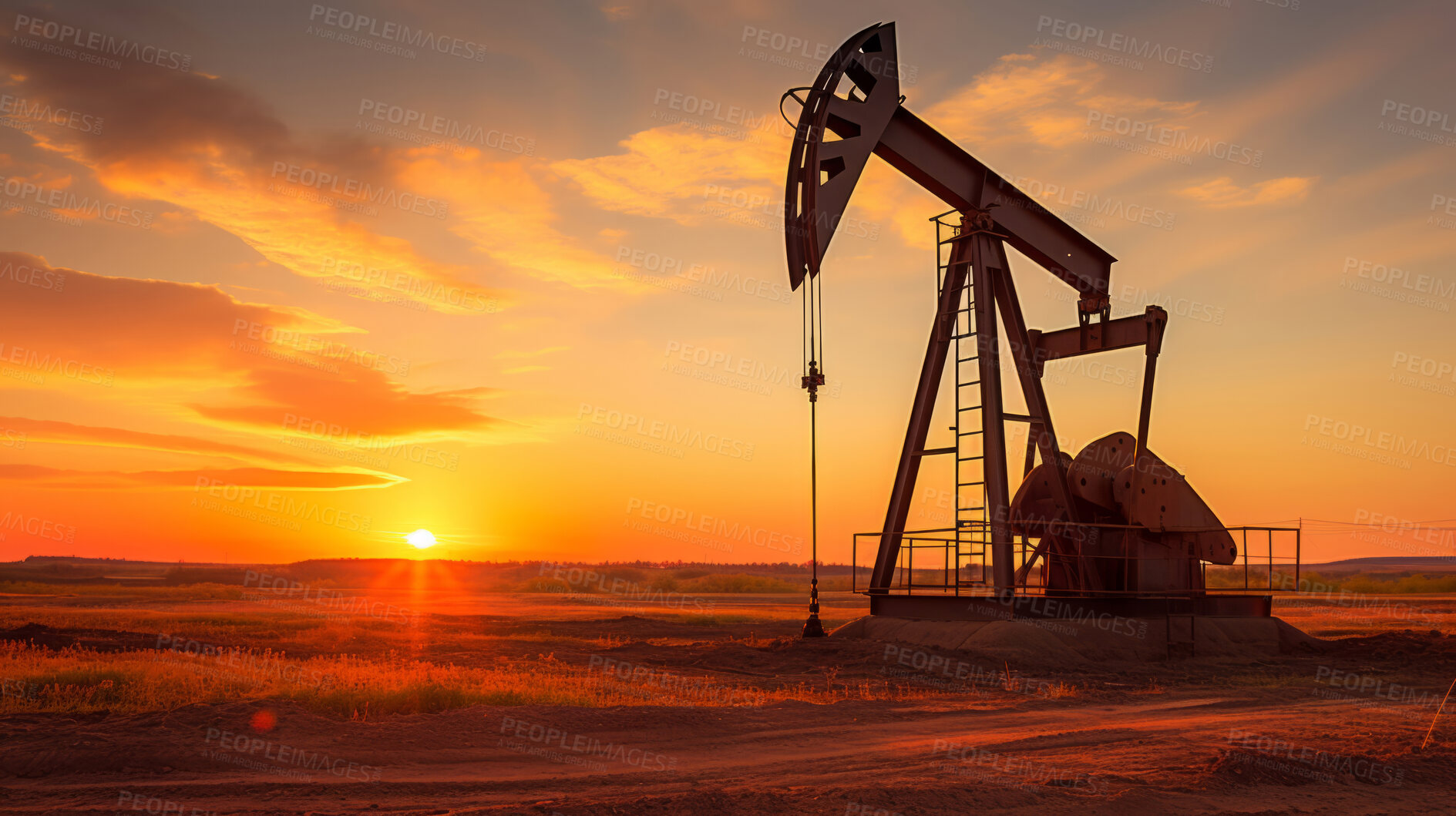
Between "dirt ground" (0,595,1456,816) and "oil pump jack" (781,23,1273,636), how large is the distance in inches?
91.7

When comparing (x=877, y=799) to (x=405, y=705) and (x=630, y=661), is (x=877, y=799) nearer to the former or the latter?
(x=405, y=705)

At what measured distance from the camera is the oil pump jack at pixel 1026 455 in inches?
597

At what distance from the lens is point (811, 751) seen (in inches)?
319

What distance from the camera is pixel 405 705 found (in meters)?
9.69

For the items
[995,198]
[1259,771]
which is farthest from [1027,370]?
[1259,771]

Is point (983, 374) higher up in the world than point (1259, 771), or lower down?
higher up

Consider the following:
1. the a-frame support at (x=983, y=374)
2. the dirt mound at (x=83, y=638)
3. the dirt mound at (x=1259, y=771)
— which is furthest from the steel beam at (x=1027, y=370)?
the dirt mound at (x=83, y=638)

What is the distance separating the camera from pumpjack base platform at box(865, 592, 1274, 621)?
14969mm

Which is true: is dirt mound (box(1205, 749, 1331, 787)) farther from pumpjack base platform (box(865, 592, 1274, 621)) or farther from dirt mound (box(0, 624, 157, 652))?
dirt mound (box(0, 624, 157, 652))

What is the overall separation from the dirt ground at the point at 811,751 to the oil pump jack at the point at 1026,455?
2329 mm

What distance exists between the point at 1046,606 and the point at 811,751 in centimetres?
827

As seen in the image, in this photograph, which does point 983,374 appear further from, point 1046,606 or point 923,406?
point 1046,606

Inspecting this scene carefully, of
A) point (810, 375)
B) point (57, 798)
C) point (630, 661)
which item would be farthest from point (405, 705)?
point (810, 375)

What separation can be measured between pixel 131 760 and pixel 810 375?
11775 mm
